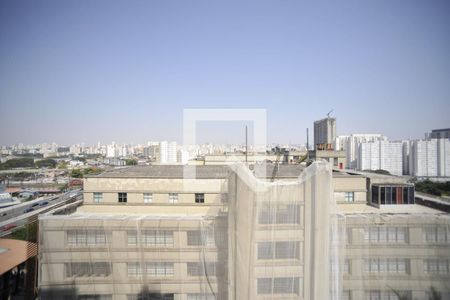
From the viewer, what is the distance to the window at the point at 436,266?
359 cm

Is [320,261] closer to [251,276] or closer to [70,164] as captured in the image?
[251,276]

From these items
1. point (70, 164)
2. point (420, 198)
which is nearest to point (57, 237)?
point (420, 198)

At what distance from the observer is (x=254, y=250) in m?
3.06

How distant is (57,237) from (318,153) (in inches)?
341

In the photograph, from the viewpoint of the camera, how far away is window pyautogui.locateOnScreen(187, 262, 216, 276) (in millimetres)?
3367

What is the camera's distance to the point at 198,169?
17.2ft

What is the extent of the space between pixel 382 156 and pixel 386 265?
2772 centimetres

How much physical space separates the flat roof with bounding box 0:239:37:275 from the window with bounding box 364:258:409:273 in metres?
5.96

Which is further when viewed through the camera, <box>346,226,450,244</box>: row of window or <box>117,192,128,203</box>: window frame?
<box>117,192,128,203</box>: window frame

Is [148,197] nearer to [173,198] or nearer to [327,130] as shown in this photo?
[173,198]

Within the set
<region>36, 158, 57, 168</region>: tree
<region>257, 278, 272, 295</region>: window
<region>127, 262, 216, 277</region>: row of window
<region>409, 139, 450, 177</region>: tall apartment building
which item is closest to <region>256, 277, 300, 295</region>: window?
<region>257, 278, 272, 295</region>: window

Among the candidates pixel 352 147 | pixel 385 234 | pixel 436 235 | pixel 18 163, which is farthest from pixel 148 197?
pixel 352 147

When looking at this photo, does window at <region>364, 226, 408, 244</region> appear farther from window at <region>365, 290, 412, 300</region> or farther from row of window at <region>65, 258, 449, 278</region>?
window at <region>365, 290, 412, 300</region>

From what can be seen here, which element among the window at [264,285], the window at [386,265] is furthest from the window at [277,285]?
the window at [386,265]
